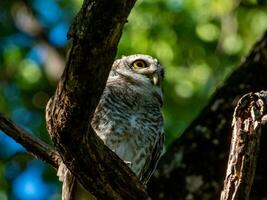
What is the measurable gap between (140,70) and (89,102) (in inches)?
110

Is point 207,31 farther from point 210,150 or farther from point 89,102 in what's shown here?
point 89,102

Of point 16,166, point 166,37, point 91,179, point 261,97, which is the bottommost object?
point 16,166

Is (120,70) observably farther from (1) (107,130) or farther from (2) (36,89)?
(2) (36,89)

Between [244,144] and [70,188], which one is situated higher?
[244,144]

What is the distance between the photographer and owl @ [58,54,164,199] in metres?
5.56

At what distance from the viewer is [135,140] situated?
5.66 m

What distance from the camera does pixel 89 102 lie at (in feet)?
12.3

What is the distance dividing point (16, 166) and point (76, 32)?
5885 mm

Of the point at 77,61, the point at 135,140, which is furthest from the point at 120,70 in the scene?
the point at 77,61

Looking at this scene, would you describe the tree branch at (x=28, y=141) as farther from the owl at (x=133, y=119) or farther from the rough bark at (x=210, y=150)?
the rough bark at (x=210, y=150)

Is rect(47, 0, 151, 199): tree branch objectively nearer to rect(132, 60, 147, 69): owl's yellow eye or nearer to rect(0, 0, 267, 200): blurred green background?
rect(132, 60, 147, 69): owl's yellow eye

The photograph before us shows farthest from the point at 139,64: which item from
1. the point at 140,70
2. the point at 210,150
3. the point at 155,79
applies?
the point at 210,150

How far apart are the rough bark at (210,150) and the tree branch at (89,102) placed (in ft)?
7.02

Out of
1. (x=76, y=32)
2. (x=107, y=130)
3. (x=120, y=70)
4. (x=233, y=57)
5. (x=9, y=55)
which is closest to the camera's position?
(x=76, y=32)
